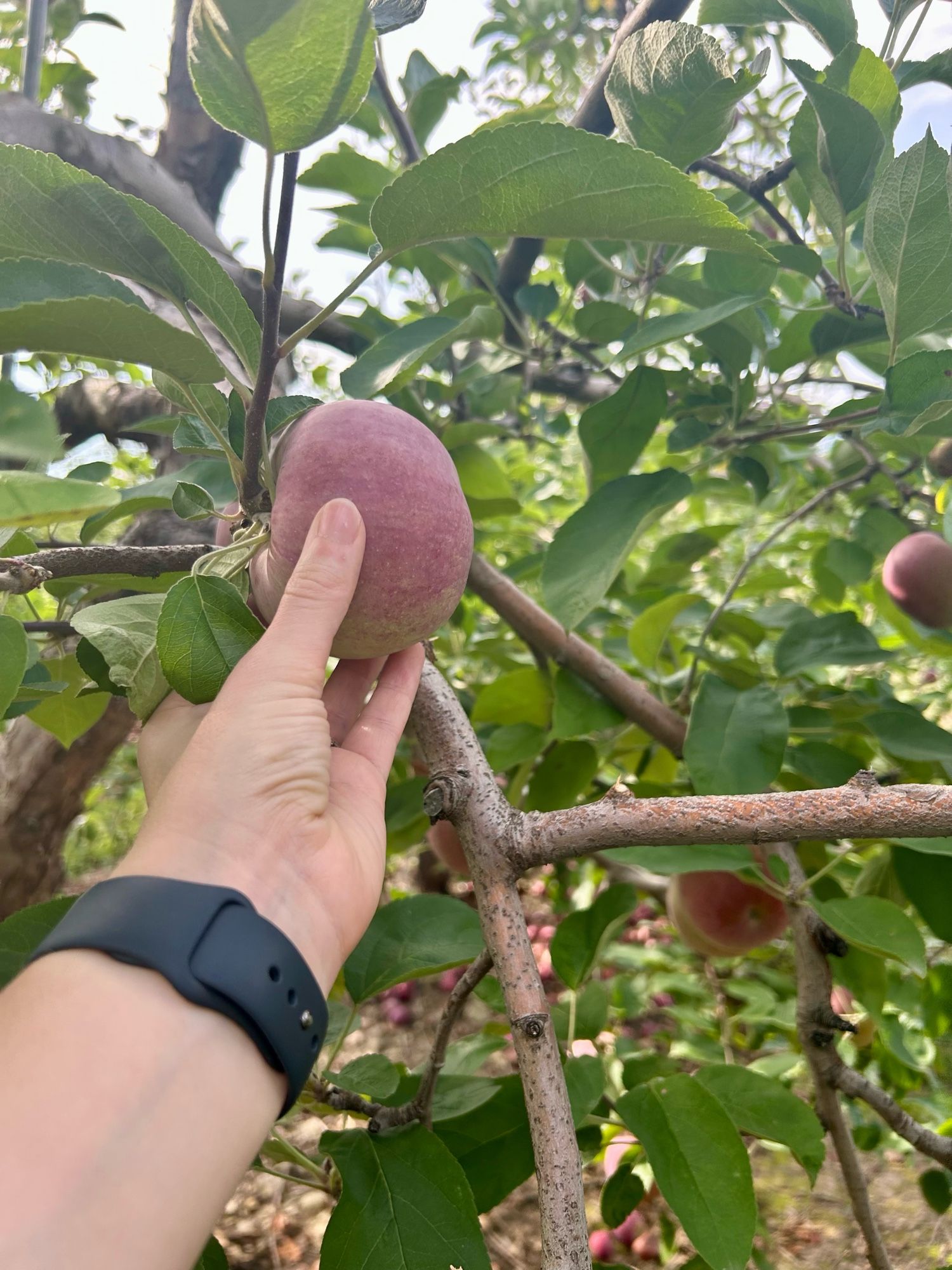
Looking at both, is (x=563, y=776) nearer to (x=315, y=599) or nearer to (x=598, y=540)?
(x=598, y=540)

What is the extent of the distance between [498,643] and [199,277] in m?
0.98

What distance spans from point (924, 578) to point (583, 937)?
2.24 feet

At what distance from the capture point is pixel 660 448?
2.12 metres

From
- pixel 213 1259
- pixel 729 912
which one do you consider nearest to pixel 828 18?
pixel 729 912

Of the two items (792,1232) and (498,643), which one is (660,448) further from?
(792,1232)

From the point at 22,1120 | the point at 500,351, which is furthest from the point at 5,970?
the point at 500,351

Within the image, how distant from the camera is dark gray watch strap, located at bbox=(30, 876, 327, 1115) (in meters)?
0.42

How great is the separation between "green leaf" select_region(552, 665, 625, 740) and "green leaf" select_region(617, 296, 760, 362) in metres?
0.42

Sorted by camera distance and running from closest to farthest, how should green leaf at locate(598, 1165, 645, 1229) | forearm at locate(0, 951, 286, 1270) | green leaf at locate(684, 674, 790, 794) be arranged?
forearm at locate(0, 951, 286, 1270), green leaf at locate(684, 674, 790, 794), green leaf at locate(598, 1165, 645, 1229)

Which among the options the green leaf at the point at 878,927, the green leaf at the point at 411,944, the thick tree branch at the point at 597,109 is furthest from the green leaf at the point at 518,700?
the thick tree branch at the point at 597,109

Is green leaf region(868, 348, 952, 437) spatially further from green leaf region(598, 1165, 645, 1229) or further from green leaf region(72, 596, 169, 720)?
green leaf region(598, 1165, 645, 1229)

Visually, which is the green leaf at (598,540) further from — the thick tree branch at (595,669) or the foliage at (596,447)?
the thick tree branch at (595,669)

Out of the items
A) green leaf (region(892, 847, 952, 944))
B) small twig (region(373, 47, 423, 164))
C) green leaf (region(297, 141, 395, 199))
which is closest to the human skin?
green leaf (region(892, 847, 952, 944))

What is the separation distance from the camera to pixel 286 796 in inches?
20.0
